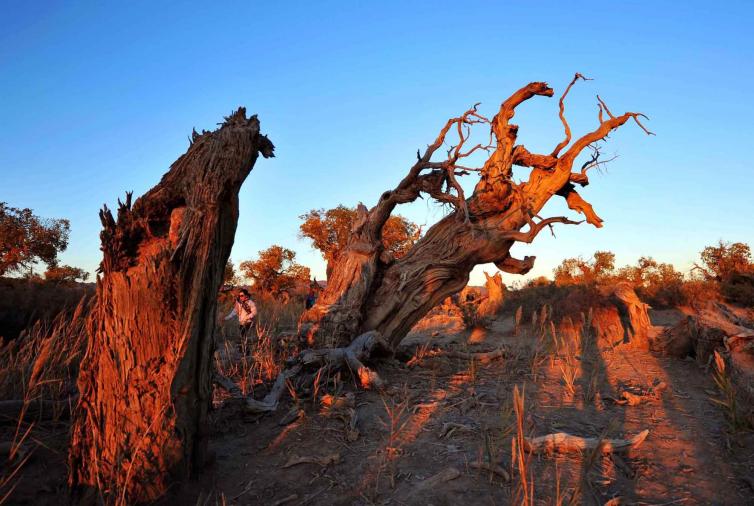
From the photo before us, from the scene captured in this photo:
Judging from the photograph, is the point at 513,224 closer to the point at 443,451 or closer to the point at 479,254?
the point at 479,254

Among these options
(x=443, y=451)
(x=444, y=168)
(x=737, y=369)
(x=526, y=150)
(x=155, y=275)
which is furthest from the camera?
(x=526, y=150)

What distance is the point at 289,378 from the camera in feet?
16.8

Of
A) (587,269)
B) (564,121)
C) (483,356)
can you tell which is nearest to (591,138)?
(564,121)

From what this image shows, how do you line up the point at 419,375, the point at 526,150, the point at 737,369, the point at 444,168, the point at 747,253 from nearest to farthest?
the point at 737,369, the point at 419,375, the point at 444,168, the point at 526,150, the point at 747,253

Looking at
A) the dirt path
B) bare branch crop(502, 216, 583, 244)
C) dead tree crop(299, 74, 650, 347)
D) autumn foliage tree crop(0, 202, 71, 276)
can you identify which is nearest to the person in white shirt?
dead tree crop(299, 74, 650, 347)

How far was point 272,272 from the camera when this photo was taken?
88.7 feet

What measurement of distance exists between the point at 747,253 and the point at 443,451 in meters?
23.5

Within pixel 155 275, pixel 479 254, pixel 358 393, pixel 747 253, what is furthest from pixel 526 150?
pixel 747 253

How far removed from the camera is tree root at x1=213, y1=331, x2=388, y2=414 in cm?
469

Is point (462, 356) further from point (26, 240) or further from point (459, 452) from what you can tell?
point (26, 240)

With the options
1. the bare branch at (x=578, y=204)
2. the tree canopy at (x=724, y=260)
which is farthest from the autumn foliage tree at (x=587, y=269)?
the bare branch at (x=578, y=204)

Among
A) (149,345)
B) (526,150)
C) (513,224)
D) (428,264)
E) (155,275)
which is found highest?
(526,150)

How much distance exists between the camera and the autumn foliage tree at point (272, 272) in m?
26.7

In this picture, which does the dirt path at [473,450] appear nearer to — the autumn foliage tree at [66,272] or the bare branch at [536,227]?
the bare branch at [536,227]
